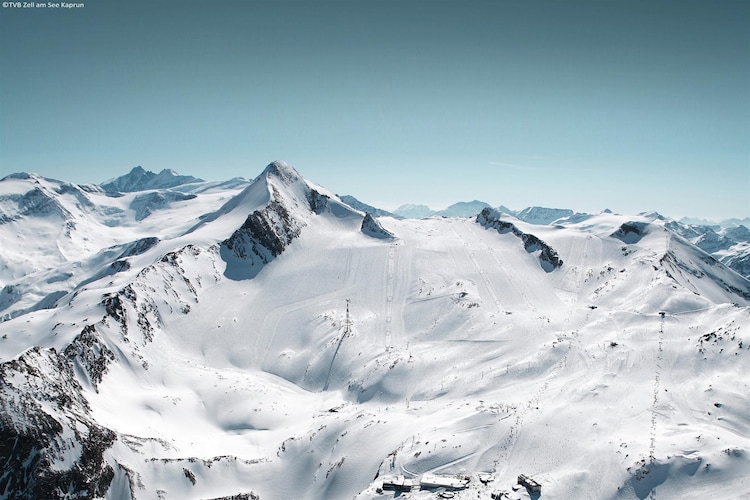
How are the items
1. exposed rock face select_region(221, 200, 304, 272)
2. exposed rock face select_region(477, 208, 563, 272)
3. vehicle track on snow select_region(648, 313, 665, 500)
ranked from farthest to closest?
exposed rock face select_region(477, 208, 563, 272) < exposed rock face select_region(221, 200, 304, 272) < vehicle track on snow select_region(648, 313, 665, 500)

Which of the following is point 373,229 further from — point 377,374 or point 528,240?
point 377,374

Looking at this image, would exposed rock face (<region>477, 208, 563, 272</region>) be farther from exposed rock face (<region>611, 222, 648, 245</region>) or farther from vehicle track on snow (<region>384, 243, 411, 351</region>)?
vehicle track on snow (<region>384, 243, 411, 351</region>)

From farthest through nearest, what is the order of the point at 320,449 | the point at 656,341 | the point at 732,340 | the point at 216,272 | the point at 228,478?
the point at 216,272
the point at 656,341
the point at 732,340
the point at 320,449
the point at 228,478

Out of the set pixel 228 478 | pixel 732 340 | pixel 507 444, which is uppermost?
pixel 732 340

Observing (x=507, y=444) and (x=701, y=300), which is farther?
(x=701, y=300)

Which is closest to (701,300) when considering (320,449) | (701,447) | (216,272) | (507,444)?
(701,447)

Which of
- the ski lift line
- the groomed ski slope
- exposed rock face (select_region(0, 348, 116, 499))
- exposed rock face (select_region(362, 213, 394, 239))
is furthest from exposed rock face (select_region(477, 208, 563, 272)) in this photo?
exposed rock face (select_region(0, 348, 116, 499))

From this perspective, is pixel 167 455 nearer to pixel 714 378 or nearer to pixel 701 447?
pixel 701 447
